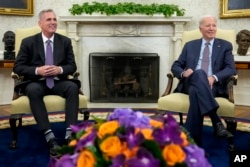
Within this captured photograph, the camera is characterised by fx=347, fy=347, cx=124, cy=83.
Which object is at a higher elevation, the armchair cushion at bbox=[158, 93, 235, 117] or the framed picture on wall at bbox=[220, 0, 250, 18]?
the framed picture on wall at bbox=[220, 0, 250, 18]

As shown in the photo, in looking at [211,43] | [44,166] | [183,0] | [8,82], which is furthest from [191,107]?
[8,82]

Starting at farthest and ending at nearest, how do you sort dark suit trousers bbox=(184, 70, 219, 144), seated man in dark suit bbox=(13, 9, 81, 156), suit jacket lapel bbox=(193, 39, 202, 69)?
suit jacket lapel bbox=(193, 39, 202, 69)
seated man in dark suit bbox=(13, 9, 81, 156)
dark suit trousers bbox=(184, 70, 219, 144)

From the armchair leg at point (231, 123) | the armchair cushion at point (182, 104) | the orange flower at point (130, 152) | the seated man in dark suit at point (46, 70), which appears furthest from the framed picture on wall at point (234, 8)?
the orange flower at point (130, 152)

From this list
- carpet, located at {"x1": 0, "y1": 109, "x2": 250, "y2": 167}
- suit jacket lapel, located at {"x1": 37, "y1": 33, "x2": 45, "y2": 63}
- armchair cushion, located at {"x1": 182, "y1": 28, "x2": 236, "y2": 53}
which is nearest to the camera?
carpet, located at {"x1": 0, "y1": 109, "x2": 250, "y2": 167}

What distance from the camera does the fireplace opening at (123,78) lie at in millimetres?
5609

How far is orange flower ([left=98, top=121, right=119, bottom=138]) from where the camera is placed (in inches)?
46.0

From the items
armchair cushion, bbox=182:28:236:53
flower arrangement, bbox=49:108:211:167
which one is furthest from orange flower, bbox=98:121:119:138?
Answer: armchair cushion, bbox=182:28:236:53

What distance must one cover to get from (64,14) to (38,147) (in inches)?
117

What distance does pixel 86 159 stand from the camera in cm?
113

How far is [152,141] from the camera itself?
111cm

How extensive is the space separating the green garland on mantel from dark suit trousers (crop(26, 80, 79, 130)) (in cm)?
226

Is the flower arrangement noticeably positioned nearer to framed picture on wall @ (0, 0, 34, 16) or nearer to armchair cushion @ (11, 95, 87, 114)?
armchair cushion @ (11, 95, 87, 114)

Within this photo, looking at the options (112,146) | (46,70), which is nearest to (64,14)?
(46,70)

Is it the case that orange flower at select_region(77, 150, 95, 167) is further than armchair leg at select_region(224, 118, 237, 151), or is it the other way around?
armchair leg at select_region(224, 118, 237, 151)
